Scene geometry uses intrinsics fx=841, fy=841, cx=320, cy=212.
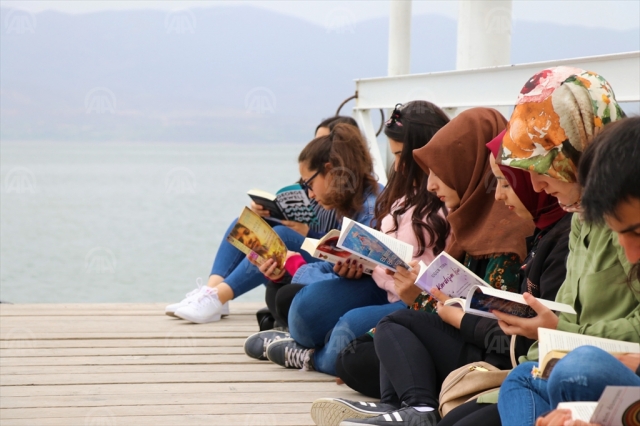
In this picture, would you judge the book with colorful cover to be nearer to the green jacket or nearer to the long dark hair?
the long dark hair

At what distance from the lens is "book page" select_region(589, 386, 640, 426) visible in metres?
1.28

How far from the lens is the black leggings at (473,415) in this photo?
1.89 m

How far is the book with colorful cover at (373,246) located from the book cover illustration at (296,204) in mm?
1206

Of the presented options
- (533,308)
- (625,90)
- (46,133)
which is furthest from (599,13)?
(46,133)

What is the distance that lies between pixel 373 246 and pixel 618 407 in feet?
4.28

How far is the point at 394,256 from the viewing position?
252 centimetres

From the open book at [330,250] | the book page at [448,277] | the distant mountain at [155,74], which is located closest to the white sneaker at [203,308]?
the open book at [330,250]

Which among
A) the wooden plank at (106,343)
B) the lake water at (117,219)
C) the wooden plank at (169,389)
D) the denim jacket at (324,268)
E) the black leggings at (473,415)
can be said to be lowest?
the lake water at (117,219)

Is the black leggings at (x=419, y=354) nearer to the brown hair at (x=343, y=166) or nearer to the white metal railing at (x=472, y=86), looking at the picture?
the white metal railing at (x=472, y=86)

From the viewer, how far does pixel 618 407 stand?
1.30m

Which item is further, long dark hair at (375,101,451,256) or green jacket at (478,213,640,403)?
long dark hair at (375,101,451,256)

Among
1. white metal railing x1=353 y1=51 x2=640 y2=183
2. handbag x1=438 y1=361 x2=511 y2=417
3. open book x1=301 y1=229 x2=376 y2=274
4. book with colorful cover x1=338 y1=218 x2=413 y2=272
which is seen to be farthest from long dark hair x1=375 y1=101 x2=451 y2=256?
handbag x1=438 y1=361 x2=511 y2=417

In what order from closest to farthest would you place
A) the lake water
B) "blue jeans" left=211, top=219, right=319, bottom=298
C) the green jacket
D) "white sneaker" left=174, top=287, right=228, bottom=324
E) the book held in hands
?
1. the green jacket
2. the book held in hands
3. "blue jeans" left=211, top=219, right=319, bottom=298
4. "white sneaker" left=174, top=287, right=228, bottom=324
5. the lake water

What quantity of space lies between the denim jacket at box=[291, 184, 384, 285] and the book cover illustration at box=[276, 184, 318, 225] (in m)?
0.32
